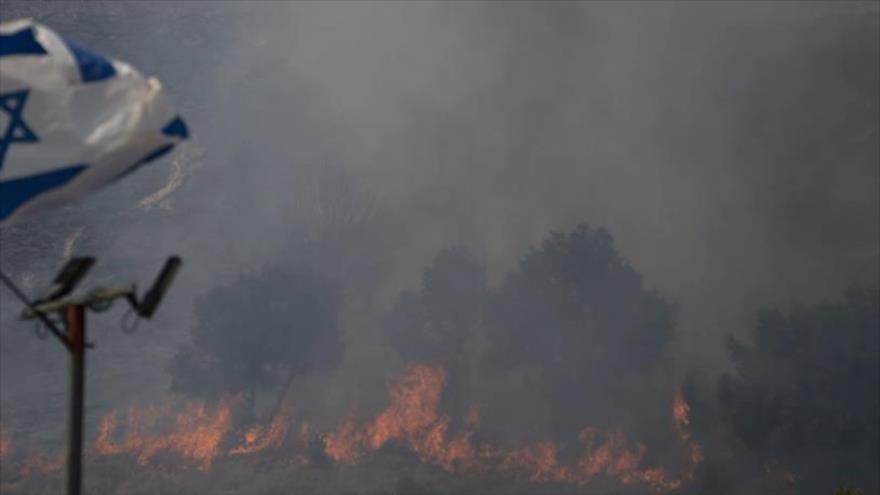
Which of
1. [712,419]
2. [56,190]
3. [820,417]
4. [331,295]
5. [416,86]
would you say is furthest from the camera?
[416,86]

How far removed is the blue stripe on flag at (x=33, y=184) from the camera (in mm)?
12930

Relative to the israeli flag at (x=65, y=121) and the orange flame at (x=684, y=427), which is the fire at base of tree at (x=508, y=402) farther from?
A: the israeli flag at (x=65, y=121)

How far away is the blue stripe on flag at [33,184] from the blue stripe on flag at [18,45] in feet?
5.76

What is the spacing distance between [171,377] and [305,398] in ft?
33.6

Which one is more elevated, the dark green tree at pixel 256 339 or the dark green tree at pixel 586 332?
the dark green tree at pixel 586 332

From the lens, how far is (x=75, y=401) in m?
12.7

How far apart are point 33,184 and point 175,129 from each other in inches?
76.9

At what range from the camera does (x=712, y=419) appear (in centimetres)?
7275

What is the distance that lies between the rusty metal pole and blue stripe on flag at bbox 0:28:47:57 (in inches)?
141

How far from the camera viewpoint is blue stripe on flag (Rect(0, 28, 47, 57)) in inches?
525

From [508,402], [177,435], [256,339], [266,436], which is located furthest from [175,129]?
[508,402]

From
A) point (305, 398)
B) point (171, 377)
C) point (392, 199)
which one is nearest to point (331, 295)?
point (305, 398)

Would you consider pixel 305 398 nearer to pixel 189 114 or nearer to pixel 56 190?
pixel 189 114

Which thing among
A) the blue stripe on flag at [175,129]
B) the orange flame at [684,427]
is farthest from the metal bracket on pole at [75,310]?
the orange flame at [684,427]
